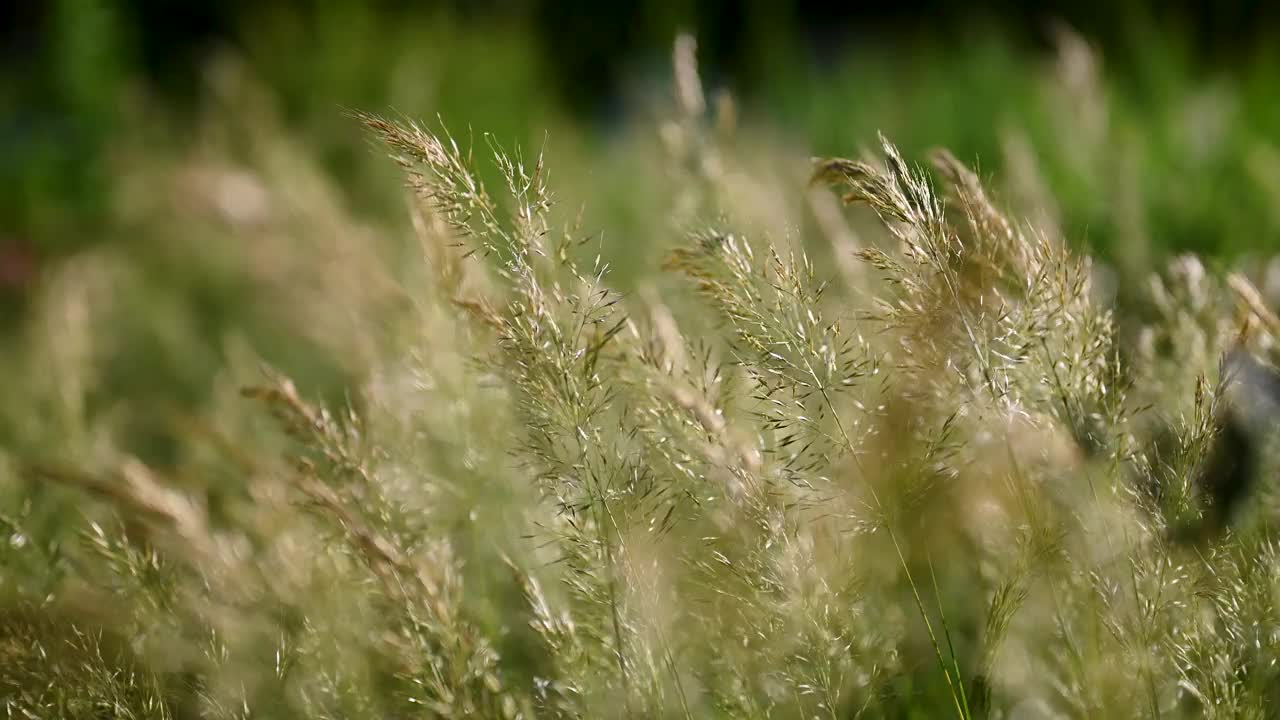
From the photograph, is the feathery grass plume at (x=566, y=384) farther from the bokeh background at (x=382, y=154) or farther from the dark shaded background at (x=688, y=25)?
the dark shaded background at (x=688, y=25)

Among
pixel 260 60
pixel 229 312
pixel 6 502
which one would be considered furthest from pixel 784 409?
A: pixel 260 60

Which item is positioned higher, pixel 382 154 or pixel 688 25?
pixel 382 154

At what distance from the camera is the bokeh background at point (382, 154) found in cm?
154

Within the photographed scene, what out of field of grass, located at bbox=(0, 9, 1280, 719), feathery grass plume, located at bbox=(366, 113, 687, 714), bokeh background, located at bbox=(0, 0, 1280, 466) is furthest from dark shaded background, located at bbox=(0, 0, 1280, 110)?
→ feathery grass plume, located at bbox=(366, 113, 687, 714)

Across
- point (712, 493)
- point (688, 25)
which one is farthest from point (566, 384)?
point (688, 25)

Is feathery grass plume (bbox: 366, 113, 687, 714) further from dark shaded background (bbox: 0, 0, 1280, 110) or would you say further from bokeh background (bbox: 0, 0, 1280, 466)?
dark shaded background (bbox: 0, 0, 1280, 110)

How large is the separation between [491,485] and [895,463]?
408mm

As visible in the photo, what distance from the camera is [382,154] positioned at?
0.69 metres

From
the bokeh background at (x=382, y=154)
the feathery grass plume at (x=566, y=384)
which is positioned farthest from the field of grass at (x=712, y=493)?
the bokeh background at (x=382, y=154)

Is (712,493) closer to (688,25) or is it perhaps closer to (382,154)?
(382,154)

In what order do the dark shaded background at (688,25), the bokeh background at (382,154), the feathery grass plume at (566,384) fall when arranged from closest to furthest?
1. the feathery grass plume at (566,384)
2. the bokeh background at (382,154)
3. the dark shaded background at (688,25)

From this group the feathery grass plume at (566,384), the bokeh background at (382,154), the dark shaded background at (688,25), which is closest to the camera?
the feathery grass plume at (566,384)

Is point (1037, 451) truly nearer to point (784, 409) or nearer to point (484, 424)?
point (784, 409)

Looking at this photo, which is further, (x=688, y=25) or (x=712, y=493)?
(x=688, y=25)
